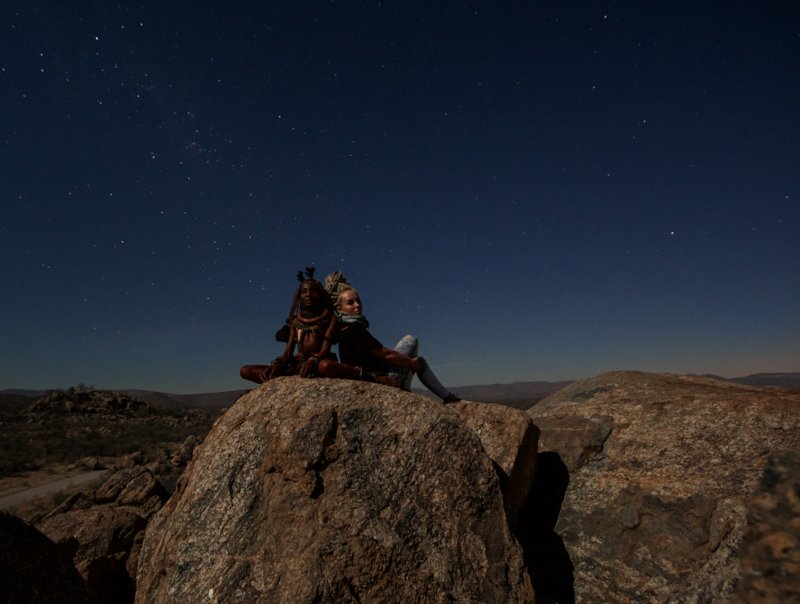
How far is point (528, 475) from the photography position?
15.5 ft

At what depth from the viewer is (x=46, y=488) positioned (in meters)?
20.8

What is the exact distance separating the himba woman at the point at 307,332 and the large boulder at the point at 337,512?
0.42m

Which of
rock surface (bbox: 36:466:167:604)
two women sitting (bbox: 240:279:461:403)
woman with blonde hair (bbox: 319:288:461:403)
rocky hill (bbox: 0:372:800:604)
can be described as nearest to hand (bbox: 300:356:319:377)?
two women sitting (bbox: 240:279:461:403)

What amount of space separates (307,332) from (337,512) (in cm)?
176

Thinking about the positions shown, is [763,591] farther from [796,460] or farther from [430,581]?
[430,581]

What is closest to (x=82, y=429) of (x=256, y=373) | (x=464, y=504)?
(x=256, y=373)

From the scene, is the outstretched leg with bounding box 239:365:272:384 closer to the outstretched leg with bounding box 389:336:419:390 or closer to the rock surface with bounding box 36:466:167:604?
the outstretched leg with bounding box 389:336:419:390

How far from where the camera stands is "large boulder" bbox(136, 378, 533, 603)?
2857 millimetres

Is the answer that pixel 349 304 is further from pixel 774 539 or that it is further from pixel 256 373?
pixel 774 539

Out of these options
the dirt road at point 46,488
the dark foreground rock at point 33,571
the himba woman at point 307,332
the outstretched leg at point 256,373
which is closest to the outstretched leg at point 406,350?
the himba woman at point 307,332

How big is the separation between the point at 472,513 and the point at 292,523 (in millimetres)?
1414

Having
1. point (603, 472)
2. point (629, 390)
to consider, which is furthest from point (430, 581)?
point (629, 390)

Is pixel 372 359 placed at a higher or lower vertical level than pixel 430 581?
higher

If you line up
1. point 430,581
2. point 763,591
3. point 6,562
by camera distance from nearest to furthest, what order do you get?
1. point 763,591
2. point 6,562
3. point 430,581
